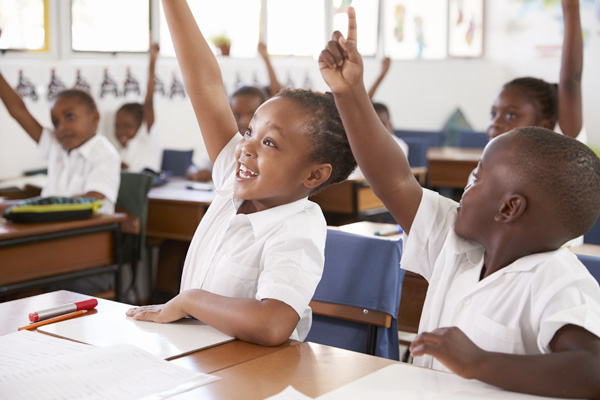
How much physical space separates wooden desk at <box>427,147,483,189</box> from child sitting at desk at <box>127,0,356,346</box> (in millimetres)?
3852

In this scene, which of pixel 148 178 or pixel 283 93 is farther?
pixel 148 178

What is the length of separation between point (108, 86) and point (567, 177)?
4.38m

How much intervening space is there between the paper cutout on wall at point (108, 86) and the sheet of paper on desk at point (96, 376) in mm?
4095

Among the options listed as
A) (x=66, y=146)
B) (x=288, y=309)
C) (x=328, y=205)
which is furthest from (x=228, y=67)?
(x=288, y=309)

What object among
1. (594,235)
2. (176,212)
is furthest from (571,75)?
(176,212)

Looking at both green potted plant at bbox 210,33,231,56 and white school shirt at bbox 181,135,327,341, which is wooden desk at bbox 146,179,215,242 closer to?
white school shirt at bbox 181,135,327,341

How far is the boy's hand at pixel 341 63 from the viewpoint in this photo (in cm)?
118

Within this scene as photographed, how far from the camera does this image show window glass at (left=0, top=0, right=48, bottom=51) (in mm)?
4520

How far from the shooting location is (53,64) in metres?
4.66

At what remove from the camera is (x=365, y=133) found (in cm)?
124

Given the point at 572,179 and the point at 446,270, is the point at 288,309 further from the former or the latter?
the point at 572,179

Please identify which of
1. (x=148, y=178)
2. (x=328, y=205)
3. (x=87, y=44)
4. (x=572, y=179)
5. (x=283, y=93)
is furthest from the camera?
(x=87, y=44)

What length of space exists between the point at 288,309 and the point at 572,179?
0.51m

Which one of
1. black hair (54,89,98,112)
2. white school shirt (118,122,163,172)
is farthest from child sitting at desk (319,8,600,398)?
white school shirt (118,122,163,172)
